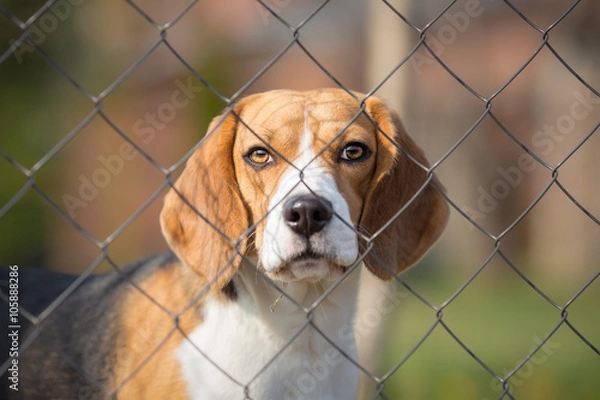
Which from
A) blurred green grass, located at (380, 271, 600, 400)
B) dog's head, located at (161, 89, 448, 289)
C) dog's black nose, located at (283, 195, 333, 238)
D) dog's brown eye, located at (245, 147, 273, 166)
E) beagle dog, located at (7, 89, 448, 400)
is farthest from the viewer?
blurred green grass, located at (380, 271, 600, 400)

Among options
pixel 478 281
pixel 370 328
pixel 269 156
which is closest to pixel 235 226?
pixel 269 156

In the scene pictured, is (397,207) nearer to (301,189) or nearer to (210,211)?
(301,189)

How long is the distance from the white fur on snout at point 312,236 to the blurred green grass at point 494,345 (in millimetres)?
2106

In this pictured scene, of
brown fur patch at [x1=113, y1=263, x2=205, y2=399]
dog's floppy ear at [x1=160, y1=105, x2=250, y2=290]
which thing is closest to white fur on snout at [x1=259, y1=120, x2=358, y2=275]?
dog's floppy ear at [x1=160, y1=105, x2=250, y2=290]

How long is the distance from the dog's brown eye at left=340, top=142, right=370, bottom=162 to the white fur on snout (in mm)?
248

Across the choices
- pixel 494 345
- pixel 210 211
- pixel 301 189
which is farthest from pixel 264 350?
pixel 494 345

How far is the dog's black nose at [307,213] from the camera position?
2387 mm

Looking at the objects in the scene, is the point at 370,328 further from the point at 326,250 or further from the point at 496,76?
the point at 496,76

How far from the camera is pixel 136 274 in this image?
127 inches

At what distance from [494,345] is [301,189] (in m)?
4.86

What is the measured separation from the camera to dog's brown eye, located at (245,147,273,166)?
9.12ft

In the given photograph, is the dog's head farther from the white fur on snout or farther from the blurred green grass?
the blurred green grass

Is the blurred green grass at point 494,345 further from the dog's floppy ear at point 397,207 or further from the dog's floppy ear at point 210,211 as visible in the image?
the dog's floppy ear at point 210,211

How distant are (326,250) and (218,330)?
22.3 inches
